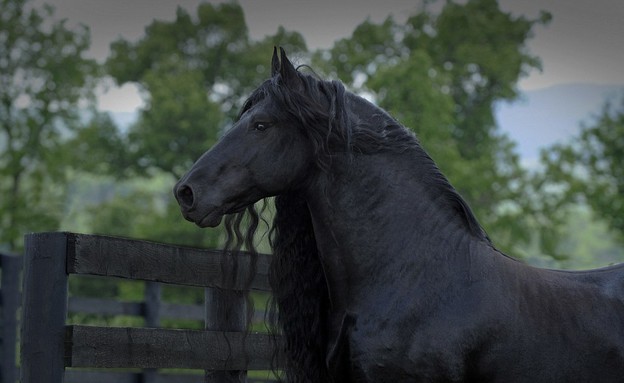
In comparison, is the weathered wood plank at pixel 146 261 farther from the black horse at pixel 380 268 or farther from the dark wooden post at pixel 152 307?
the dark wooden post at pixel 152 307

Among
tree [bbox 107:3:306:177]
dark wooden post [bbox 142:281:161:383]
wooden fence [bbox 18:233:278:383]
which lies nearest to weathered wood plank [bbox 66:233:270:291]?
wooden fence [bbox 18:233:278:383]

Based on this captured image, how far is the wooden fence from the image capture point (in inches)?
174

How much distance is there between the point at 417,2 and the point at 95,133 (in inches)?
506

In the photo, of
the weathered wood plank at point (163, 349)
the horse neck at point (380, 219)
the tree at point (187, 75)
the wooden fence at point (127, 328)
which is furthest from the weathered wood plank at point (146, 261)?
the tree at point (187, 75)

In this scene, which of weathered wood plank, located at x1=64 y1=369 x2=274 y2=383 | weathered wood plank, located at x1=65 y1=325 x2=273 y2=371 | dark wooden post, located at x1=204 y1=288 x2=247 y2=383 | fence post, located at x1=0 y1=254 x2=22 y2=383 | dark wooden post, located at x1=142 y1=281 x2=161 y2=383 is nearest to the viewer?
weathered wood plank, located at x1=65 y1=325 x2=273 y2=371

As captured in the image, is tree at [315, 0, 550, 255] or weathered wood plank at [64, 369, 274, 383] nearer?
weathered wood plank at [64, 369, 274, 383]

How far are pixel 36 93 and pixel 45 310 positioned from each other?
24.9 meters

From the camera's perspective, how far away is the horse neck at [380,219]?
4.28m

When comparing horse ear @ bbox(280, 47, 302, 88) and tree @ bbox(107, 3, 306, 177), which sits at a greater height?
tree @ bbox(107, 3, 306, 177)

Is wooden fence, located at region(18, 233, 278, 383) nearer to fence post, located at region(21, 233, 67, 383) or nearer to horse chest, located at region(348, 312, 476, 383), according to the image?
fence post, located at region(21, 233, 67, 383)

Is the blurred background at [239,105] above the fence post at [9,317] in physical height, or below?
above

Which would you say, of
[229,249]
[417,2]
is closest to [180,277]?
[229,249]

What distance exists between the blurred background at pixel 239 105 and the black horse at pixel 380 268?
64.5ft

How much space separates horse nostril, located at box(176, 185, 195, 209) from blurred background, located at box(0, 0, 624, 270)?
65.4 ft
